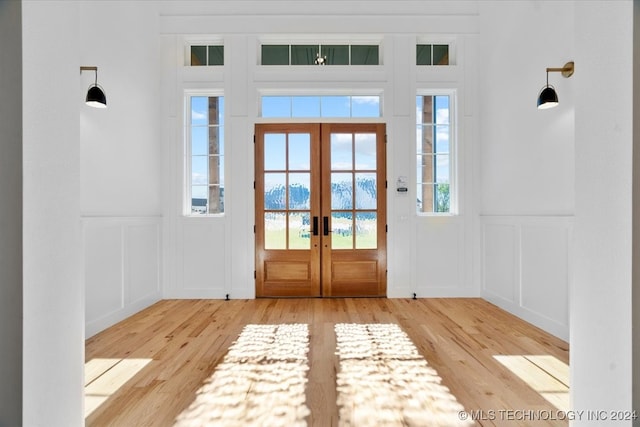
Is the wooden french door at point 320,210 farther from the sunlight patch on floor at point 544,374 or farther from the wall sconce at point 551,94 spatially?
the sunlight patch on floor at point 544,374

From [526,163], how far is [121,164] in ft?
14.6

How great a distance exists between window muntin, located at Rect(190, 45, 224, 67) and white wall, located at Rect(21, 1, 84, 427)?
4072mm

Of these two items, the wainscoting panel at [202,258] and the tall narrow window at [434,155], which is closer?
the wainscoting panel at [202,258]

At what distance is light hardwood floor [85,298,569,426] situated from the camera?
2.07 m

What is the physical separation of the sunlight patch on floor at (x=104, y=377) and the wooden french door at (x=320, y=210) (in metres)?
2.27

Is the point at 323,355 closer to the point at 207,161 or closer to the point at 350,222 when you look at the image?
the point at 350,222

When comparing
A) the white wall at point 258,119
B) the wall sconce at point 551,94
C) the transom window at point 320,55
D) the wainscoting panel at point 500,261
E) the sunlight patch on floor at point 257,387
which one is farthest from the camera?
the transom window at point 320,55

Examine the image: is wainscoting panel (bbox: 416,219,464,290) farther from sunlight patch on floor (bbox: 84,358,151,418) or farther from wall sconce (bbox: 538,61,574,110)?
sunlight patch on floor (bbox: 84,358,151,418)

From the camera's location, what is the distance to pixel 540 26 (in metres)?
3.66

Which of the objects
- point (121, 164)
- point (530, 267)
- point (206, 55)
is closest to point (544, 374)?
point (530, 267)

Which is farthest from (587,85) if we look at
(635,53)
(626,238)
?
(626,238)

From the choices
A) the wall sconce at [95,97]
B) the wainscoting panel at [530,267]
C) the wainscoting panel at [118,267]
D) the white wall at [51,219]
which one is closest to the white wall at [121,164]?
the wainscoting panel at [118,267]

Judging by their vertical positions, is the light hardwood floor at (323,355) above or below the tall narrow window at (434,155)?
below

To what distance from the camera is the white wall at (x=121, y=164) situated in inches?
134
